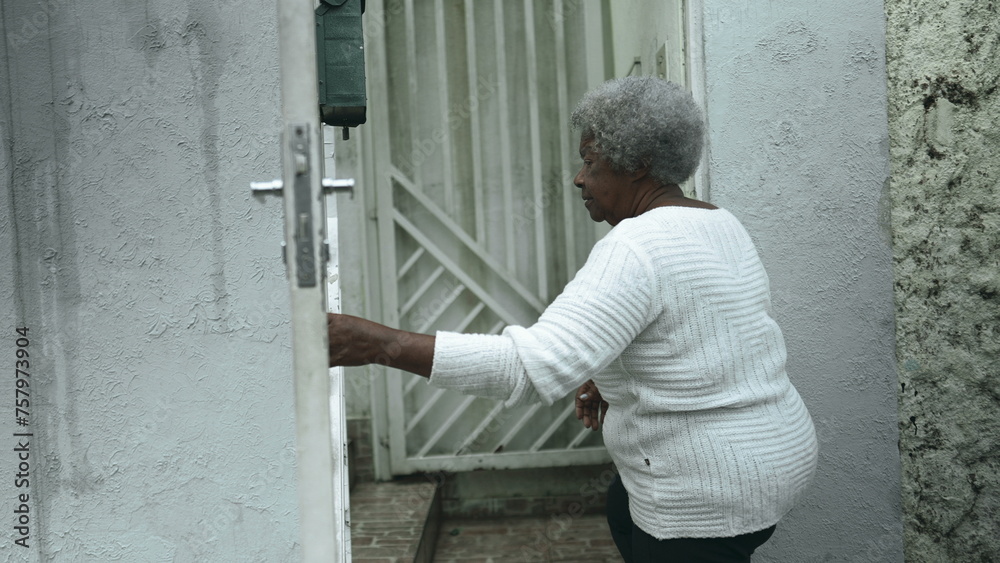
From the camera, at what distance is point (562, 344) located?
→ 1.80 metres

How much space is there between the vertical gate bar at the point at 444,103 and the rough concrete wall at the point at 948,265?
7.26 ft

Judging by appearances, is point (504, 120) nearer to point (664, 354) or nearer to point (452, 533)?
point (452, 533)

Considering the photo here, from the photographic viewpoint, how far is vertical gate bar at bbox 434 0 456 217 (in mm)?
4359

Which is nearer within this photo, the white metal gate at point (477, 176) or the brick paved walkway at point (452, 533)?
the brick paved walkway at point (452, 533)

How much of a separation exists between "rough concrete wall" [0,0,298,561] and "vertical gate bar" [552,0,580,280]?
2131 mm

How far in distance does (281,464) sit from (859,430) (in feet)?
6.03

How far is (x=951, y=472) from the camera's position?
9.11 ft

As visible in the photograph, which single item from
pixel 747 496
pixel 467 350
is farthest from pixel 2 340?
pixel 747 496

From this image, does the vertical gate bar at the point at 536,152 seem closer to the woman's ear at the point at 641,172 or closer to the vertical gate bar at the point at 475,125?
the vertical gate bar at the point at 475,125

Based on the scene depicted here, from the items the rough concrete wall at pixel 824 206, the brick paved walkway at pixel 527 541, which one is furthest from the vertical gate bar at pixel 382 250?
the rough concrete wall at pixel 824 206

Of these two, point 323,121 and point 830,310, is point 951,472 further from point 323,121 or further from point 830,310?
point 323,121

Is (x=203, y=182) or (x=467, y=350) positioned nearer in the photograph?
(x=467, y=350)

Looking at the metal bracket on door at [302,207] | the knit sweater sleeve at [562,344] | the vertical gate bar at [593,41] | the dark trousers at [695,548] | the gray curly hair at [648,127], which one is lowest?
the dark trousers at [695,548]

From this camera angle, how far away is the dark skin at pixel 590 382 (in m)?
1.78
